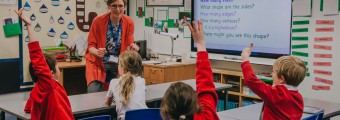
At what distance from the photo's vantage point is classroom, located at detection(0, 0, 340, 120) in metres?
2.51

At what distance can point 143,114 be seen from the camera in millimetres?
2818

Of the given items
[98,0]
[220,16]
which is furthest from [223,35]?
[98,0]

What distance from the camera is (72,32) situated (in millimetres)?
6680

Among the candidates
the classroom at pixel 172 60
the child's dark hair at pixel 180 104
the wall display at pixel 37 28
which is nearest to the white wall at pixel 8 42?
the classroom at pixel 172 60

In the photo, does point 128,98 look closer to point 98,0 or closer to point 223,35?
point 223,35

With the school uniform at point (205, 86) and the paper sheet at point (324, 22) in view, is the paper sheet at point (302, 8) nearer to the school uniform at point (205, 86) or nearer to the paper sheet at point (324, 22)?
the paper sheet at point (324, 22)

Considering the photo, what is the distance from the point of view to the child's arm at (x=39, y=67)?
246cm

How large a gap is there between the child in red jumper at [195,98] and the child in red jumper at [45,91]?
3.28 ft

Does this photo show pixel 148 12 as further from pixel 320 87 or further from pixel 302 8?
pixel 320 87

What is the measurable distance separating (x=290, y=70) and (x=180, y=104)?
1107mm

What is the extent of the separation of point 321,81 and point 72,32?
147 inches

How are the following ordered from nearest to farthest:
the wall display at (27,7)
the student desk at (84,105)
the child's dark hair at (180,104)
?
the child's dark hair at (180,104) → the student desk at (84,105) → the wall display at (27,7)

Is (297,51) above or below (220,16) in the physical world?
below

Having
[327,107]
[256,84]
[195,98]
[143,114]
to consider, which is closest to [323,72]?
[327,107]
